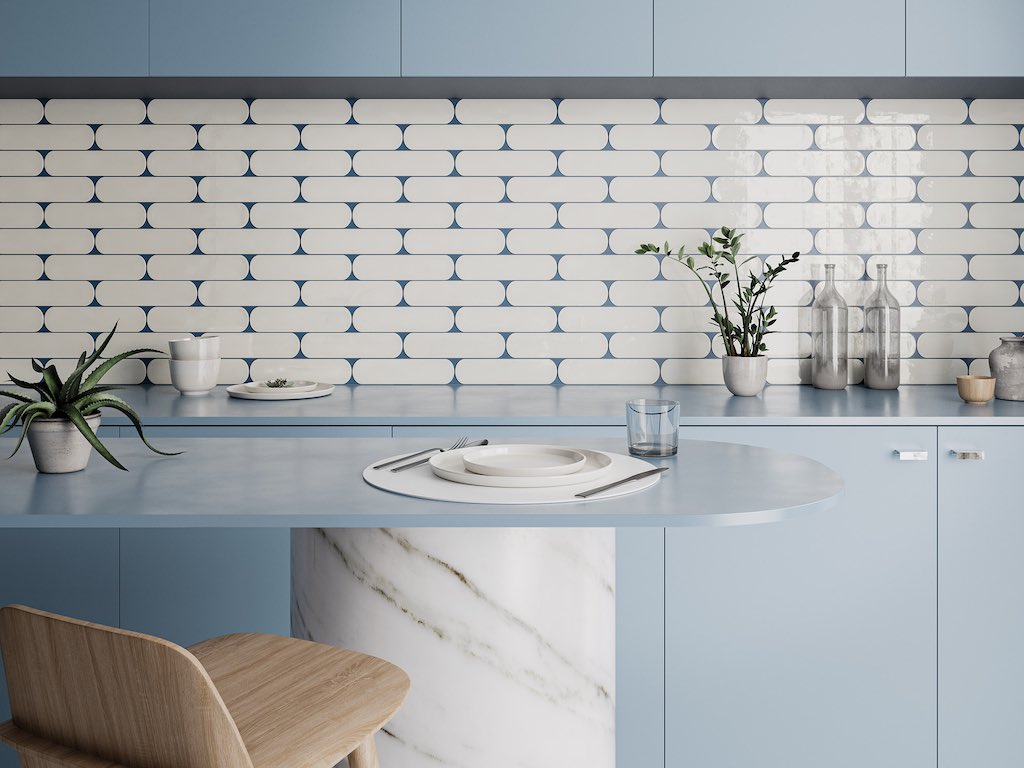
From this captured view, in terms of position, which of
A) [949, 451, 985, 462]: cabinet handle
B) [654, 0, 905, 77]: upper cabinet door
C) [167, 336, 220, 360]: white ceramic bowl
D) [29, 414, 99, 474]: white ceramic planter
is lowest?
[949, 451, 985, 462]: cabinet handle

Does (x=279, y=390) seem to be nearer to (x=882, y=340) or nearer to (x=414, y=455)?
(x=414, y=455)

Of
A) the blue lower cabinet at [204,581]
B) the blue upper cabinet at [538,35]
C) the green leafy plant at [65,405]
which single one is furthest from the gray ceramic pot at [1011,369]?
the green leafy plant at [65,405]

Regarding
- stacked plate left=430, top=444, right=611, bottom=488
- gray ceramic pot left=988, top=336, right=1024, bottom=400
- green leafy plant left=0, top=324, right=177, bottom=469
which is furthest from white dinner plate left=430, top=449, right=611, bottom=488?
gray ceramic pot left=988, top=336, right=1024, bottom=400

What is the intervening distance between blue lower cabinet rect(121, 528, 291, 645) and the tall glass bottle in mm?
1866

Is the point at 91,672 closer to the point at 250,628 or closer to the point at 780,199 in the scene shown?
the point at 250,628

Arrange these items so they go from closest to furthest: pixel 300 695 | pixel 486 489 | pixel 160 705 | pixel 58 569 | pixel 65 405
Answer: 1. pixel 160 705
2. pixel 300 695
3. pixel 486 489
4. pixel 65 405
5. pixel 58 569

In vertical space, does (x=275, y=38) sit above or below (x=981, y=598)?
above

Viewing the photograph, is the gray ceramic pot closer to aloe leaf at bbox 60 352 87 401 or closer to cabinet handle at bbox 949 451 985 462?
cabinet handle at bbox 949 451 985 462

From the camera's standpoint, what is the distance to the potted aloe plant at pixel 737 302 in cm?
284

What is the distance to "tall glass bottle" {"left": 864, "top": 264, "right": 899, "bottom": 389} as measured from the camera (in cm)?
296

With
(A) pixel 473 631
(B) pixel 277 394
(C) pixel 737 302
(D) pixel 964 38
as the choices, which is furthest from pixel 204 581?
(D) pixel 964 38

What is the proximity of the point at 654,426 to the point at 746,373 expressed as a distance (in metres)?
1.27

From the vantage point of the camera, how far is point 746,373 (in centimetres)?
282

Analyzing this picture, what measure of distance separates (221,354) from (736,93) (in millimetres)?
1890
